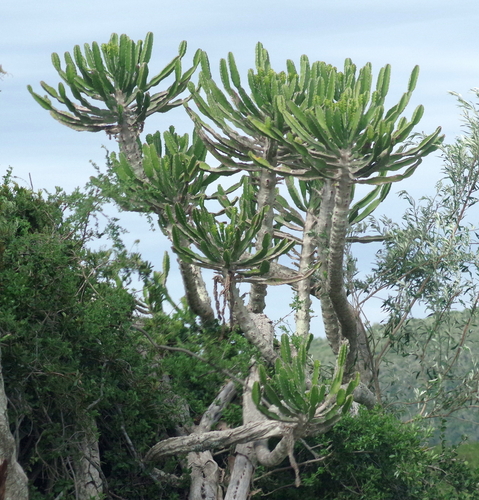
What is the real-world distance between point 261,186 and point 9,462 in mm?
7416

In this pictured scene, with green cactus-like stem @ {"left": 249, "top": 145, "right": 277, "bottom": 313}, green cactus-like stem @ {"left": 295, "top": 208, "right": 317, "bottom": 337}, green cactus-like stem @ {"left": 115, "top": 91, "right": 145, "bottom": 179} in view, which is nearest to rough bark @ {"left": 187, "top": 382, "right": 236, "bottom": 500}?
green cactus-like stem @ {"left": 249, "top": 145, "right": 277, "bottom": 313}

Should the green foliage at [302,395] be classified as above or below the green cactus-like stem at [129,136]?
below

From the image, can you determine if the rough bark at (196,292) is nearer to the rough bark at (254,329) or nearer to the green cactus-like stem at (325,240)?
the rough bark at (254,329)

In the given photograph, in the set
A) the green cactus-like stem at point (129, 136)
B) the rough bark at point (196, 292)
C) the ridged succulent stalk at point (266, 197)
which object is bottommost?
the rough bark at point (196, 292)

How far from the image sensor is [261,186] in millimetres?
13867

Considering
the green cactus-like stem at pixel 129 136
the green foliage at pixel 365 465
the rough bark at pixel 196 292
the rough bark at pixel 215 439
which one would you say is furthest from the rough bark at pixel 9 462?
the green cactus-like stem at pixel 129 136

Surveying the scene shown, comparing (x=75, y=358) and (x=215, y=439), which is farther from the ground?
(x=75, y=358)

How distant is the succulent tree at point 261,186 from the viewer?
36.2 ft

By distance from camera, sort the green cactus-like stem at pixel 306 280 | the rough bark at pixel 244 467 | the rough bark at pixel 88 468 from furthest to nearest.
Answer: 1. the green cactus-like stem at pixel 306 280
2. the rough bark at pixel 244 467
3. the rough bark at pixel 88 468

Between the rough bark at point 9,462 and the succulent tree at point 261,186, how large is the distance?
9.65 ft

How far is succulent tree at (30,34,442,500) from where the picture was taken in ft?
36.2

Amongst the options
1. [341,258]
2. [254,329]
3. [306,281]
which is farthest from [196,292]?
[341,258]

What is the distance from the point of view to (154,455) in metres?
11.2

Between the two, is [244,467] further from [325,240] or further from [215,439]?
[325,240]
